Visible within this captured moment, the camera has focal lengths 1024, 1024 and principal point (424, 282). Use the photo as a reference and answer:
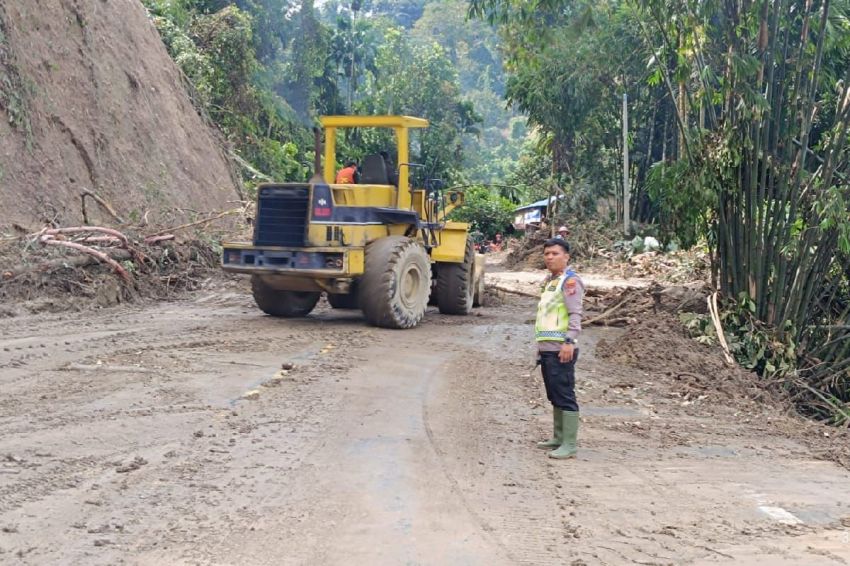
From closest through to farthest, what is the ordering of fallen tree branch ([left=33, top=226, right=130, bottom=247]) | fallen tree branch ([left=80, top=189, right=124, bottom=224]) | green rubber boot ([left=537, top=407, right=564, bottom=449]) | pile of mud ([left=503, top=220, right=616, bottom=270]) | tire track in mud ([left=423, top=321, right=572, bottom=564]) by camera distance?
tire track in mud ([left=423, top=321, right=572, bottom=564]), green rubber boot ([left=537, top=407, right=564, bottom=449]), fallen tree branch ([left=33, top=226, right=130, bottom=247]), fallen tree branch ([left=80, top=189, right=124, bottom=224]), pile of mud ([left=503, top=220, right=616, bottom=270])

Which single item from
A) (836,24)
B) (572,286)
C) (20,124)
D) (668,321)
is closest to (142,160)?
(20,124)

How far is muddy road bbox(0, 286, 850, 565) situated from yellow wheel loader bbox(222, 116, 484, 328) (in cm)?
221

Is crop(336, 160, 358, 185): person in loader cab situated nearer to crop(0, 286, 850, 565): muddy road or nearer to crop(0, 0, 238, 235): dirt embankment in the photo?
crop(0, 286, 850, 565): muddy road

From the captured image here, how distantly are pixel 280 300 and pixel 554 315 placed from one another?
801 cm

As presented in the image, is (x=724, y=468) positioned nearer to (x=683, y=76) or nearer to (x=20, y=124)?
(x=683, y=76)

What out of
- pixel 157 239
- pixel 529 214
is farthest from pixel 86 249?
pixel 529 214

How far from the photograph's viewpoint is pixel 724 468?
23.8 feet

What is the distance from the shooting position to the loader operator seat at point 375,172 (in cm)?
1488

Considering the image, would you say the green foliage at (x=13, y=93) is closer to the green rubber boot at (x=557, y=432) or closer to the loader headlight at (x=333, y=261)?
the loader headlight at (x=333, y=261)

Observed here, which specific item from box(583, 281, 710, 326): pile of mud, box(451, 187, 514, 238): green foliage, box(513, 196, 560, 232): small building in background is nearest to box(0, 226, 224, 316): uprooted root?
box(583, 281, 710, 326): pile of mud

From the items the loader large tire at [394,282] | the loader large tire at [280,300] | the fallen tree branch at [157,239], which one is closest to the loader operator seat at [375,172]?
the loader large tire at [394,282]

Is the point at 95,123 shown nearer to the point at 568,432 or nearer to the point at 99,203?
the point at 99,203

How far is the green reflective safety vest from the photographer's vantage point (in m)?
7.33

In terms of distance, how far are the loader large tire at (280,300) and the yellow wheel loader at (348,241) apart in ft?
0.05
